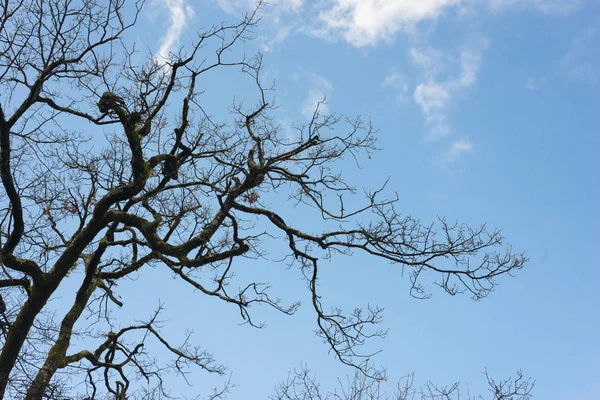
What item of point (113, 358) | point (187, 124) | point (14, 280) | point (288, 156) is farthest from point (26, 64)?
point (113, 358)

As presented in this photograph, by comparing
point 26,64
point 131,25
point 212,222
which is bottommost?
point 212,222

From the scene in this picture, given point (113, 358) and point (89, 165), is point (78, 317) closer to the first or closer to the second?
point (113, 358)

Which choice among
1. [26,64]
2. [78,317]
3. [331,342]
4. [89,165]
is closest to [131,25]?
[26,64]

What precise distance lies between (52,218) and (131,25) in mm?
3647

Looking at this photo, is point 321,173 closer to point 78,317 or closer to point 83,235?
point 83,235

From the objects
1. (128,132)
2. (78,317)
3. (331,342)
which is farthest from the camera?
(78,317)

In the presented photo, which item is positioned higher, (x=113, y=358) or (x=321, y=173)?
(x=321, y=173)

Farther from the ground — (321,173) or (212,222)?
(321,173)

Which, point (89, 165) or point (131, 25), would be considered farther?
point (89, 165)

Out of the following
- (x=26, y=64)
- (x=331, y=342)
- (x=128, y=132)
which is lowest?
(x=331, y=342)

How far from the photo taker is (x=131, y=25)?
26.2ft

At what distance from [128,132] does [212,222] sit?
5.63 ft

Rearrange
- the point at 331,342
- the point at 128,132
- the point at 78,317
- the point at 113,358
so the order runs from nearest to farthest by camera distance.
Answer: the point at 128,132 < the point at 331,342 < the point at 78,317 < the point at 113,358

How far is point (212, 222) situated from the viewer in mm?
7965
